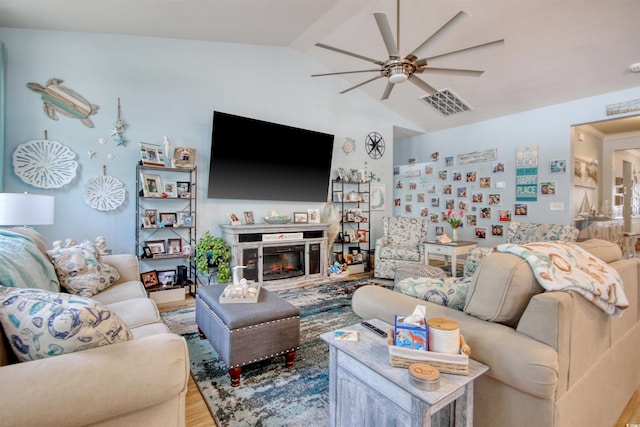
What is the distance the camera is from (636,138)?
5953 millimetres

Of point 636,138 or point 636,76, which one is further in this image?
point 636,138

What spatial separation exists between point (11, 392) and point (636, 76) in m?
6.09

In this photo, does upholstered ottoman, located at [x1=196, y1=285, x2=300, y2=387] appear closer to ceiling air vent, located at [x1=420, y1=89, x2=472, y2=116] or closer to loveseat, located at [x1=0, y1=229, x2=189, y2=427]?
loveseat, located at [x1=0, y1=229, x2=189, y2=427]

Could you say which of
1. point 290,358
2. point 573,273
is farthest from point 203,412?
point 573,273

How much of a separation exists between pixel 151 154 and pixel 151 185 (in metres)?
0.37

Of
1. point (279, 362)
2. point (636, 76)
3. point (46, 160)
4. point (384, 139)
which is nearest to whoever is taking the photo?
point (279, 362)

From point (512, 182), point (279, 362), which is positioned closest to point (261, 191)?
point (279, 362)

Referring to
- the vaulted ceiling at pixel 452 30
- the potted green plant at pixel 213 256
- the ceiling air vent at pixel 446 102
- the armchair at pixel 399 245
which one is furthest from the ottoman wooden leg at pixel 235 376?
the ceiling air vent at pixel 446 102

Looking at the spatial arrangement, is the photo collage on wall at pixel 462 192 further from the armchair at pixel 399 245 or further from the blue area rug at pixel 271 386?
the blue area rug at pixel 271 386

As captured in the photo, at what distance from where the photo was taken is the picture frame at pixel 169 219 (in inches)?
147

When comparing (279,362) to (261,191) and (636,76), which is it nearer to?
(261,191)

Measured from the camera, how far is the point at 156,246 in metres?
3.78

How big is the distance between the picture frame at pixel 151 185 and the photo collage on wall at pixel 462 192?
4.19m

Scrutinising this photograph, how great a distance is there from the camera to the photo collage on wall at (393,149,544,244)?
527 cm
